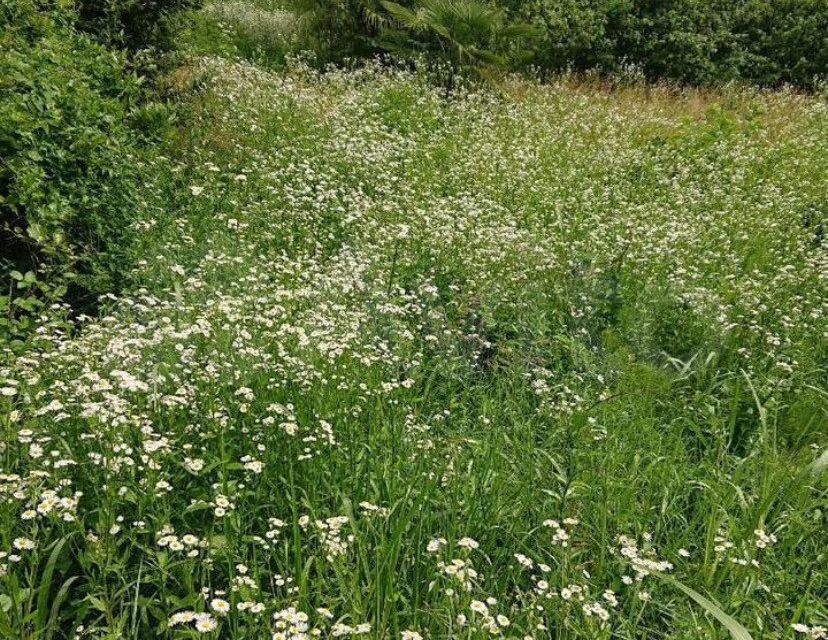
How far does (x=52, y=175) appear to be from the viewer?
4586 millimetres

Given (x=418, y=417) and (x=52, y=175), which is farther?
(x=52, y=175)

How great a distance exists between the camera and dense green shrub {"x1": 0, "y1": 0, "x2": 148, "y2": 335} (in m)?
4.23

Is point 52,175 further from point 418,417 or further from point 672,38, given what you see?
point 672,38

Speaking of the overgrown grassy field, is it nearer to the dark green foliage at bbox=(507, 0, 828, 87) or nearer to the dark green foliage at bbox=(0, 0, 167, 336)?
the dark green foliage at bbox=(0, 0, 167, 336)

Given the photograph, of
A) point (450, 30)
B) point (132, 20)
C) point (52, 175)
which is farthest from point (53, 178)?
point (450, 30)

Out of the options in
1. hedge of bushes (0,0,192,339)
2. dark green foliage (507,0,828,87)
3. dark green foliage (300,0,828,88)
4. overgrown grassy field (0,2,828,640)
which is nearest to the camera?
overgrown grassy field (0,2,828,640)

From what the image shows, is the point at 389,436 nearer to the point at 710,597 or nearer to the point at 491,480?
the point at 491,480

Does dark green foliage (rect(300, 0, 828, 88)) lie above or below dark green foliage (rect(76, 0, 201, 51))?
above

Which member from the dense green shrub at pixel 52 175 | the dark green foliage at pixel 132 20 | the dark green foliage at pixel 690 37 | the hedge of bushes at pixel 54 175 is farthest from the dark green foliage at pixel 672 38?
the dense green shrub at pixel 52 175

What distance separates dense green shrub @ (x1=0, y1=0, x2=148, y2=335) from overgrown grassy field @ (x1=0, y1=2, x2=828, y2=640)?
0.28 metres

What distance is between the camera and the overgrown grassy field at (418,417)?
7.72 feet

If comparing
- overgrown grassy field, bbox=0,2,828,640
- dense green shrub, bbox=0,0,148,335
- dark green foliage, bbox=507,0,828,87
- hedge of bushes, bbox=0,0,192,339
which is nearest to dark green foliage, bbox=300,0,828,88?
dark green foliage, bbox=507,0,828,87

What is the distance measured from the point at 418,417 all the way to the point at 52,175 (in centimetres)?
283

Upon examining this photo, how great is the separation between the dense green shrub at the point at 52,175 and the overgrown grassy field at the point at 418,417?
284 millimetres
